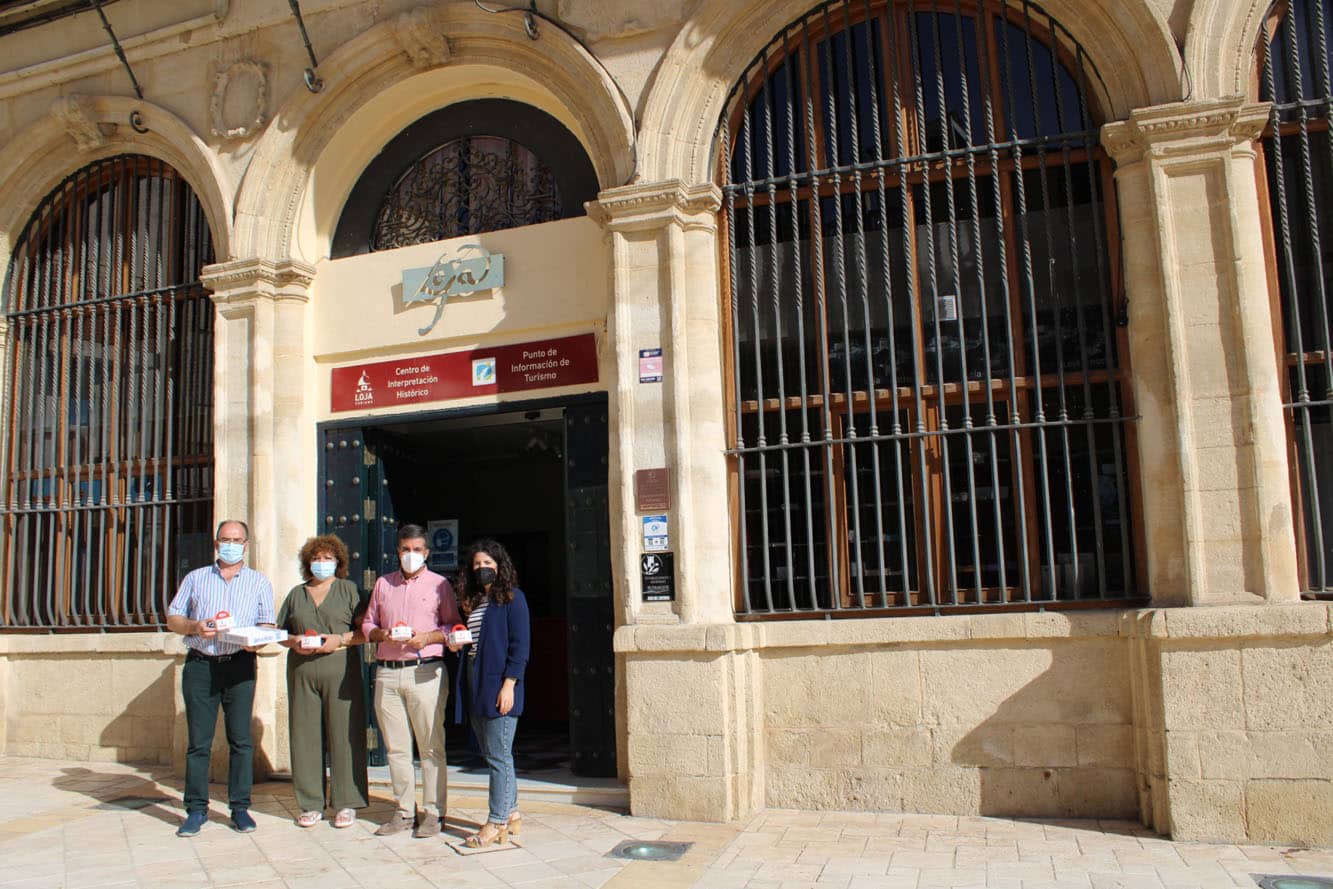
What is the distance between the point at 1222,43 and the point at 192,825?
7.16 metres

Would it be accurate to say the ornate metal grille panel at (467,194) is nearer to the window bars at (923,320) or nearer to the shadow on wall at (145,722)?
the window bars at (923,320)

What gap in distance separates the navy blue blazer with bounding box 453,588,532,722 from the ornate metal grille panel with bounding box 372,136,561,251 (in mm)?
3192

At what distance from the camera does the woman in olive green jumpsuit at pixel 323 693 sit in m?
6.42

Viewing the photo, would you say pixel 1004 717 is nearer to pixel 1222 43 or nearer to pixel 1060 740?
pixel 1060 740

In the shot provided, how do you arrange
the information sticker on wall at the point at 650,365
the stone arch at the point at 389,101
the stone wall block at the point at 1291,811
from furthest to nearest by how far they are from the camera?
1. the stone arch at the point at 389,101
2. the information sticker on wall at the point at 650,365
3. the stone wall block at the point at 1291,811

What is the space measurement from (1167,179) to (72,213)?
28.1ft

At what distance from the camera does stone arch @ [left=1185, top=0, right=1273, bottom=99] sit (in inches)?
237

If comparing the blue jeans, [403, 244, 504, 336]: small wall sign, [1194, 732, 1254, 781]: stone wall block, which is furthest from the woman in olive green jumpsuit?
[1194, 732, 1254, 781]: stone wall block

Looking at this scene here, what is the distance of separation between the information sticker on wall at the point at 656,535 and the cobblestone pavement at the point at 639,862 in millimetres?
1570

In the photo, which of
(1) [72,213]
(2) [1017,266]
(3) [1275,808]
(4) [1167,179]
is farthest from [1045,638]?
(1) [72,213]

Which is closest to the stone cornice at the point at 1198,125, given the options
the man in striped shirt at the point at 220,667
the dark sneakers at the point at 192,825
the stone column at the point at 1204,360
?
the stone column at the point at 1204,360

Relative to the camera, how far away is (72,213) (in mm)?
9477

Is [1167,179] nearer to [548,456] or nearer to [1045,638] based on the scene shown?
[1045,638]

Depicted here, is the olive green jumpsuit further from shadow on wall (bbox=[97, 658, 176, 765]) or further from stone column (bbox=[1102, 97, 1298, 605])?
stone column (bbox=[1102, 97, 1298, 605])
